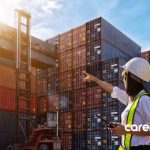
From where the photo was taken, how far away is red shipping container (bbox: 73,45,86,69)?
3356cm

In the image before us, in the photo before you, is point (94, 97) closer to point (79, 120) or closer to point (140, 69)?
point (79, 120)

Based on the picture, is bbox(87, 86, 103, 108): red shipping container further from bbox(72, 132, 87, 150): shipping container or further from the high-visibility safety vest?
the high-visibility safety vest

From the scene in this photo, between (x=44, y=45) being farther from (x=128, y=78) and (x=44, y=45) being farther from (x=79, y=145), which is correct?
(x=128, y=78)

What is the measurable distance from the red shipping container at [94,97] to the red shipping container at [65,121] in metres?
2.30

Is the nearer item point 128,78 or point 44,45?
point 128,78

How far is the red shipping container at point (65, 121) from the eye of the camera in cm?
3316

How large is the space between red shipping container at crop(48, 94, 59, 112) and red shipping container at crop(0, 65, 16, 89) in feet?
16.5

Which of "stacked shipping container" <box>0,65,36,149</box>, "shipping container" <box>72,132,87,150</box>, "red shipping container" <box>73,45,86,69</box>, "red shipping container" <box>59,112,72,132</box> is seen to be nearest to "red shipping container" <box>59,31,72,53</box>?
"red shipping container" <box>73,45,86,69</box>

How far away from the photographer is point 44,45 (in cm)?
3503

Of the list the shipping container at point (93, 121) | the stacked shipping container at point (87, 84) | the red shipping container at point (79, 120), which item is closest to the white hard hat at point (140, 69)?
the stacked shipping container at point (87, 84)

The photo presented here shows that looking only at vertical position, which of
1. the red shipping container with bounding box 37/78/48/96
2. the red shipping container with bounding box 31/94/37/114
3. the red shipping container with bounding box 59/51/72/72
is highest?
the red shipping container with bounding box 59/51/72/72

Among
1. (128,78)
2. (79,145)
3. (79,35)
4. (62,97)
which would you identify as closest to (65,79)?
(62,97)

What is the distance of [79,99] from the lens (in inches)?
1300

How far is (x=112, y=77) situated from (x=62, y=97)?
19.0 ft
